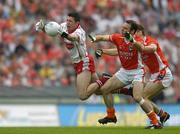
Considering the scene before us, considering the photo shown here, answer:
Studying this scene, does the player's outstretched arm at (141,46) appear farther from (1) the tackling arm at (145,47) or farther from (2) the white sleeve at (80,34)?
(2) the white sleeve at (80,34)

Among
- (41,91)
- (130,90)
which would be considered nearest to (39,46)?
(41,91)

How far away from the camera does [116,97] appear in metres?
28.5

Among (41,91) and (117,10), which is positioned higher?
(117,10)

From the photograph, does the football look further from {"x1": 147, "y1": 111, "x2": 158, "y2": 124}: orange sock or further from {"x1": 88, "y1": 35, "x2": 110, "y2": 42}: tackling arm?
{"x1": 147, "y1": 111, "x2": 158, "y2": 124}: orange sock

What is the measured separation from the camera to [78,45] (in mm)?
19234

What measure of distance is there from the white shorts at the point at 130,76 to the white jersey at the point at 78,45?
1.05 metres

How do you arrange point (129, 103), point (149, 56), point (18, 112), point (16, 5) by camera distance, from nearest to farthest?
point (149, 56) < point (18, 112) < point (129, 103) < point (16, 5)

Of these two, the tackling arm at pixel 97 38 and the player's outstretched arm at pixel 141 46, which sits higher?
the tackling arm at pixel 97 38

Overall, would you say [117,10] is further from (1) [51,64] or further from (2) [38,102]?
(2) [38,102]

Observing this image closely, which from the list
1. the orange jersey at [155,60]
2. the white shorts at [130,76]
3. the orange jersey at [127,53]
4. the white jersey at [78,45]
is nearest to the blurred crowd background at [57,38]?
the white jersey at [78,45]

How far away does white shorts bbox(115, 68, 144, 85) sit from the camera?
19.1m

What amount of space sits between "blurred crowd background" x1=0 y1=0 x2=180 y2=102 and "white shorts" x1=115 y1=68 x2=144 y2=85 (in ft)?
27.7

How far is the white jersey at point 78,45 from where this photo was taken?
19.1 meters

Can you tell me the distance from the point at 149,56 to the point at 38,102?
836 cm
